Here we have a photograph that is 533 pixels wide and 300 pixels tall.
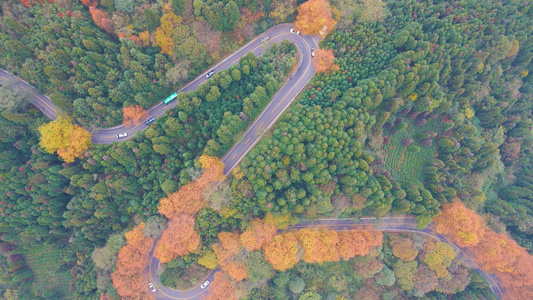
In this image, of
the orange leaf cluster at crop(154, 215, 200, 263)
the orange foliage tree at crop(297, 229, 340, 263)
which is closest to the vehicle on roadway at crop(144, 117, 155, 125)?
the orange leaf cluster at crop(154, 215, 200, 263)

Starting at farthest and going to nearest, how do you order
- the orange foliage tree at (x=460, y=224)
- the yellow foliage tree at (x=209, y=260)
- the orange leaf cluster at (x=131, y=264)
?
the orange foliage tree at (x=460, y=224) < the yellow foliage tree at (x=209, y=260) < the orange leaf cluster at (x=131, y=264)

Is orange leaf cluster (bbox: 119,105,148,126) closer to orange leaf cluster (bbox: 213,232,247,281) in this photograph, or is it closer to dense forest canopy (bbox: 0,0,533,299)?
dense forest canopy (bbox: 0,0,533,299)

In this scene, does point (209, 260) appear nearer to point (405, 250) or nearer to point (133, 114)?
point (133, 114)

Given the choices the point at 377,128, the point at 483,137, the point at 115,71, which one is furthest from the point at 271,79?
the point at 483,137

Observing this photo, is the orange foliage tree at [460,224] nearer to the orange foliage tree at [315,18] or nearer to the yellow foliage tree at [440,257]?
the yellow foliage tree at [440,257]

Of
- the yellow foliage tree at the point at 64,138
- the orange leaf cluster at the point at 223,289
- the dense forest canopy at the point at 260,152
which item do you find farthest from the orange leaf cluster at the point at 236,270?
the yellow foliage tree at the point at 64,138

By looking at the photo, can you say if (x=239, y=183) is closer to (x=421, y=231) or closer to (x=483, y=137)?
(x=421, y=231)

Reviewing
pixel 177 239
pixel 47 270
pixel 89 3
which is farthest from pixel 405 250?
pixel 47 270
